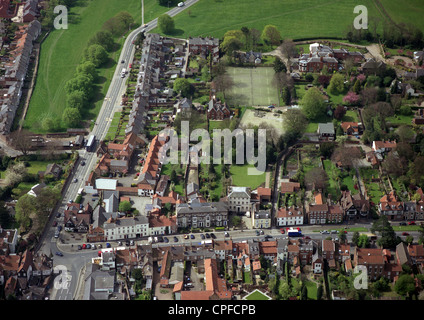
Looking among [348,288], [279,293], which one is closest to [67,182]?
[279,293]

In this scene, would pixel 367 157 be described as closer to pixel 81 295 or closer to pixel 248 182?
pixel 248 182

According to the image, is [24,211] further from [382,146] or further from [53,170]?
[382,146]

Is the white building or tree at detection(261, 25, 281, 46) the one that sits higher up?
tree at detection(261, 25, 281, 46)

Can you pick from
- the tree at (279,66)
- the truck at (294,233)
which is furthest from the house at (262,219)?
the tree at (279,66)

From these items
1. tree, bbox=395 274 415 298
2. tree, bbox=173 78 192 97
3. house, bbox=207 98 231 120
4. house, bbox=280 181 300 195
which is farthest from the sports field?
tree, bbox=395 274 415 298

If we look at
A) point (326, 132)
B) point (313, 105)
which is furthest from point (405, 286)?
point (313, 105)

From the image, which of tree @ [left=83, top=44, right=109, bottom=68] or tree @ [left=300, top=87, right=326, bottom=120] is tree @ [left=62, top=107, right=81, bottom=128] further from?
tree @ [left=300, top=87, right=326, bottom=120]

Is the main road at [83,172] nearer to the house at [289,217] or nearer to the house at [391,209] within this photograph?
the house at [289,217]
